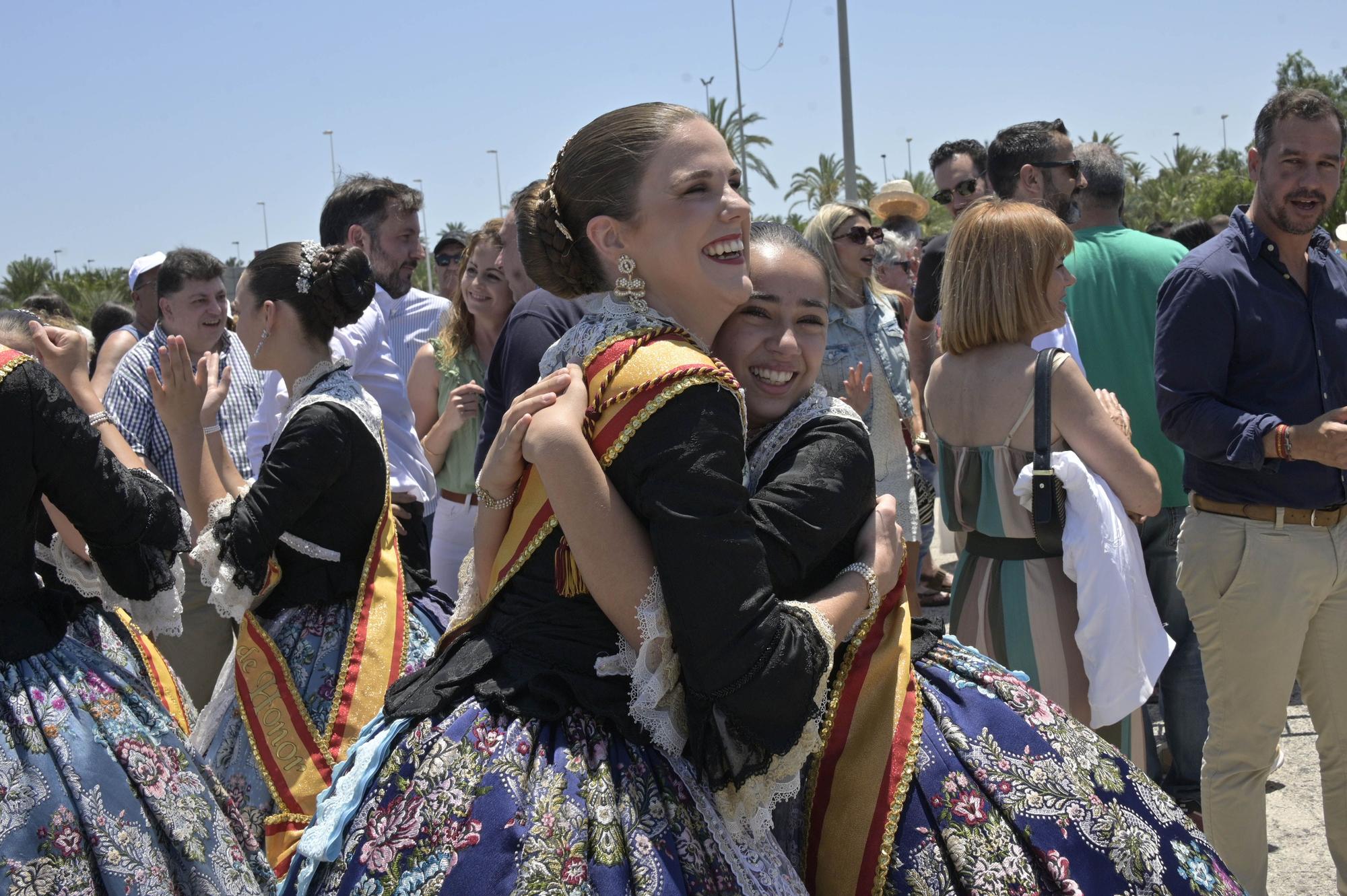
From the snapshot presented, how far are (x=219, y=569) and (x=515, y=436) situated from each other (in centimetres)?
185

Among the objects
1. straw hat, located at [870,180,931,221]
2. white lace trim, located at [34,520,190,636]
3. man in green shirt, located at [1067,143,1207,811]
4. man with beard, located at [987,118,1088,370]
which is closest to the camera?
white lace trim, located at [34,520,190,636]

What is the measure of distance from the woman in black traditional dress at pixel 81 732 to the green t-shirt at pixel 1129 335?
350cm

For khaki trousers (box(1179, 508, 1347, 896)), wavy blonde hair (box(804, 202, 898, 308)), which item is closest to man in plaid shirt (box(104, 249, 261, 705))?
wavy blonde hair (box(804, 202, 898, 308))

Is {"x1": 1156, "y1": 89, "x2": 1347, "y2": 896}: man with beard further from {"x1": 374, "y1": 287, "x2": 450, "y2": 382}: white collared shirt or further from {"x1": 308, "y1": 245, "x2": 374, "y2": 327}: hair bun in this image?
{"x1": 374, "y1": 287, "x2": 450, "y2": 382}: white collared shirt

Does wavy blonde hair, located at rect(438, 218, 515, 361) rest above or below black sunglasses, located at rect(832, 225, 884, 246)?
below

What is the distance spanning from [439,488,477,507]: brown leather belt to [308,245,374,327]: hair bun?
137 centimetres

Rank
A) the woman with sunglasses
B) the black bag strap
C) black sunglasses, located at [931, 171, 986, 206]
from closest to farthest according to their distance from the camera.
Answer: the black bag strap → the woman with sunglasses → black sunglasses, located at [931, 171, 986, 206]

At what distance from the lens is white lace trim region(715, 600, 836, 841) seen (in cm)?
178

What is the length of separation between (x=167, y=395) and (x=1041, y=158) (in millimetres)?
3750

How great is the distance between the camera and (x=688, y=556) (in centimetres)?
169

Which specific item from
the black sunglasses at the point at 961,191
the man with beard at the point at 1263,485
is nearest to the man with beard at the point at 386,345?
the man with beard at the point at 1263,485

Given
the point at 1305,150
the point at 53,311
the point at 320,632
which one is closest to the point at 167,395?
the point at 320,632

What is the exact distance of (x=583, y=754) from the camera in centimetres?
180

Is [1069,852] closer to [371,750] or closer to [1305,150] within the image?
[371,750]
